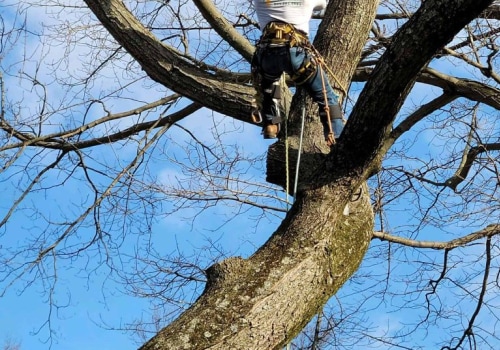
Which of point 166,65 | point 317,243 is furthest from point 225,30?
point 317,243

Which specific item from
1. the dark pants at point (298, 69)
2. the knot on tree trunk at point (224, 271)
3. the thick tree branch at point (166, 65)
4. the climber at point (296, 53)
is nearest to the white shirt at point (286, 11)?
the climber at point (296, 53)

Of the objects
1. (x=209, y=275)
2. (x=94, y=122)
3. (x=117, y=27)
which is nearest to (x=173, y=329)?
(x=209, y=275)

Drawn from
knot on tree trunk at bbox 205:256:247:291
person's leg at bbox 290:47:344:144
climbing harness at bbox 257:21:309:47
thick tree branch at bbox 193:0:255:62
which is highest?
→ thick tree branch at bbox 193:0:255:62

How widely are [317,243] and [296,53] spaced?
56.3 inches

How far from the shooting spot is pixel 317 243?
3.87 metres

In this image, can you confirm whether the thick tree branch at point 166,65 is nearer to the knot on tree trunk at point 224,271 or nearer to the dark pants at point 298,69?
the dark pants at point 298,69

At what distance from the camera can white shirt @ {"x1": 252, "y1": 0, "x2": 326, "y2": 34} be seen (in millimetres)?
4723

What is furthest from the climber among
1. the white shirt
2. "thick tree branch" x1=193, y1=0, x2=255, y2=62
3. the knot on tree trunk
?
the knot on tree trunk

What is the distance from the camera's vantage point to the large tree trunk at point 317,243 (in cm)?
335

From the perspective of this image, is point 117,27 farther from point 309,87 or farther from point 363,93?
point 363,93

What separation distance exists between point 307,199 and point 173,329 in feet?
3.66

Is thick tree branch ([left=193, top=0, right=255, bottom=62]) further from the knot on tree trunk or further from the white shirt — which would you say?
the knot on tree trunk

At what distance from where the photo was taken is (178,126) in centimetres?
747

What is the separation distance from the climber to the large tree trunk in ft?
1.43
